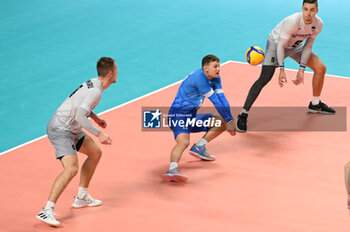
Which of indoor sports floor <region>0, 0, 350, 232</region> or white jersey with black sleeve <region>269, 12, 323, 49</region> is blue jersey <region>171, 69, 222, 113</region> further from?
white jersey with black sleeve <region>269, 12, 323, 49</region>

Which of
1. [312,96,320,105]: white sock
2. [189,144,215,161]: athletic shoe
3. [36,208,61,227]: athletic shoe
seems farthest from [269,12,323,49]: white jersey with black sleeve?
[36,208,61,227]: athletic shoe

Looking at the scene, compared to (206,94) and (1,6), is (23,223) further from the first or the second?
(1,6)

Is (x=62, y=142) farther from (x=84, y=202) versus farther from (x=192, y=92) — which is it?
(x=192, y=92)

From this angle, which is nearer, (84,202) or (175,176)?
(84,202)

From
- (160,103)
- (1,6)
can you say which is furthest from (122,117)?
(1,6)

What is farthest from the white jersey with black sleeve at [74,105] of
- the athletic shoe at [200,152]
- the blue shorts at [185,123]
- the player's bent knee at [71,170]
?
the athletic shoe at [200,152]

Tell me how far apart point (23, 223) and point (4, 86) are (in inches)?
222

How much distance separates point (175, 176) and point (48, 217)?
1.94 m

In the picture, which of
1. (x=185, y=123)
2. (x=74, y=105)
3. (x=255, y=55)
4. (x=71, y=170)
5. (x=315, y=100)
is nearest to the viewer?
(x=71, y=170)

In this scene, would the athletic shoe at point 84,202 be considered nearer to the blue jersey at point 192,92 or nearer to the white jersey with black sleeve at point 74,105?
the white jersey with black sleeve at point 74,105

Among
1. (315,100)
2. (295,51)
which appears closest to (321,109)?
(315,100)

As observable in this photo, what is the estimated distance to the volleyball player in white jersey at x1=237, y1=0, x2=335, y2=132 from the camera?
991 centimetres

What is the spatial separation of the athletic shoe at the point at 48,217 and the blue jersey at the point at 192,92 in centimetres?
252

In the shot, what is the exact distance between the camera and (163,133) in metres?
10.2
